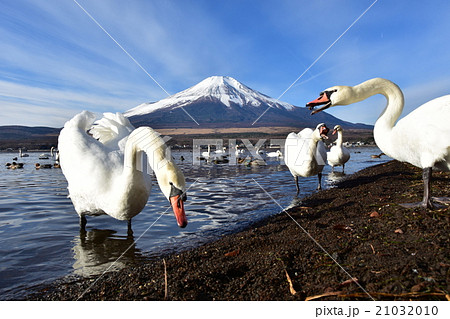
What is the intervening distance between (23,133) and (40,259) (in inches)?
6351

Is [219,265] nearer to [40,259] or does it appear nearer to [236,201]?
[40,259]

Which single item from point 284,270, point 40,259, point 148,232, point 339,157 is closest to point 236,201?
point 148,232

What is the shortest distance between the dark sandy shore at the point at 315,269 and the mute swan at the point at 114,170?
83 cm

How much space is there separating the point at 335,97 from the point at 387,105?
903 mm

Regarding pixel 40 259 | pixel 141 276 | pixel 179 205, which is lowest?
pixel 40 259

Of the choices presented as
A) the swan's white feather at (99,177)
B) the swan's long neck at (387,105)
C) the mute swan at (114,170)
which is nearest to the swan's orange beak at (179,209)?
the mute swan at (114,170)

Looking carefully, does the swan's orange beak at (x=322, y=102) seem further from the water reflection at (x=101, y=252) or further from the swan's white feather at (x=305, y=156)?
the swan's white feather at (x=305, y=156)

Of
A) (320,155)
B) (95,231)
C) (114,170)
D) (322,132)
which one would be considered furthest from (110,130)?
(320,155)

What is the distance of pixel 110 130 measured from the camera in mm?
6969

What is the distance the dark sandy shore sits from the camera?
2574 mm

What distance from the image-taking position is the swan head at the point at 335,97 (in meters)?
4.83

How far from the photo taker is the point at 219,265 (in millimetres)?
3645

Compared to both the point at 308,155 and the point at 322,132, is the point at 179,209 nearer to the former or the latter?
the point at 308,155
